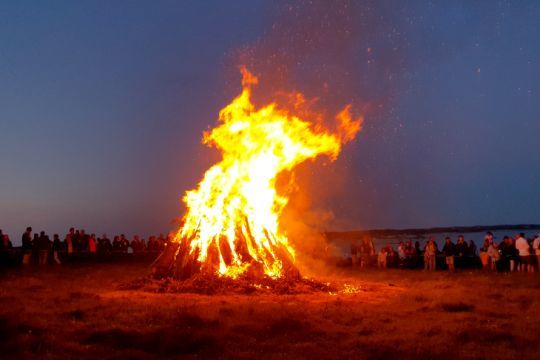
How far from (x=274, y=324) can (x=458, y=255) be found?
53.2ft

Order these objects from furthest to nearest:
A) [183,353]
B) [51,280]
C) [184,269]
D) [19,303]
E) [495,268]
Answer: [495,268]
[51,280]
[184,269]
[19,303]
[183,353]

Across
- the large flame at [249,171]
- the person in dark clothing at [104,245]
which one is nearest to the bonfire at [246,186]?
the large flame at [249,171]

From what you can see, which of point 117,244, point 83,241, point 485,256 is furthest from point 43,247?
point 485,256

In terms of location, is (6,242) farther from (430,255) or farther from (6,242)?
(430,255)

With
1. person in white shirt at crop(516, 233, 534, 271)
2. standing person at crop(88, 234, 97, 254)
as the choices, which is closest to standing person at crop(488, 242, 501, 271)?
person in white shirt at crop(516, 233, 534, 271)

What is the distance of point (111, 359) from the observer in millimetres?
8180

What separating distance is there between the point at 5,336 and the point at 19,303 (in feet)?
13.7

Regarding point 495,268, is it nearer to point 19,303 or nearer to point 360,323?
point 360,323

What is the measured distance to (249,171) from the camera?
1911 centimetres

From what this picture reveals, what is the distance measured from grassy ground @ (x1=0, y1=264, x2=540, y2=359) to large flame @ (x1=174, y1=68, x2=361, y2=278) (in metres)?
3.41

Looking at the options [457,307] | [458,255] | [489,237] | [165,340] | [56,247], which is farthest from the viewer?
[56,247]

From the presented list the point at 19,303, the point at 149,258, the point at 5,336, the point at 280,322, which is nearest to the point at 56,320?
the point at 5,336

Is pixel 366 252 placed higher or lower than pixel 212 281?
higher

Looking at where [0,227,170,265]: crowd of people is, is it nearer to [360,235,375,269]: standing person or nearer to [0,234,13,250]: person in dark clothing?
[0,234,13,250]: person in dark clothing
